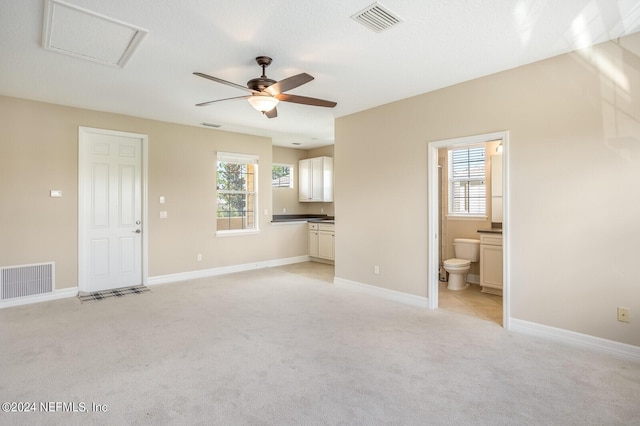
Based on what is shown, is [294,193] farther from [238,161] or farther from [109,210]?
[109,210]

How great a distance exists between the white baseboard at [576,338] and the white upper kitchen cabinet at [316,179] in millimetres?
4960

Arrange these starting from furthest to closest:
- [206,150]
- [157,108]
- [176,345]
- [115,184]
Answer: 1. [206,150]
2. [115,184]
3. [157,108]
4. [176,345]

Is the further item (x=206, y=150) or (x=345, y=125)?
(x=206, y=150)

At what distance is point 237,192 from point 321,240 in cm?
199

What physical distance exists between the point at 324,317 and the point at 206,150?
384 centimetres

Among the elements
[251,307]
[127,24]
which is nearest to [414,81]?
[127,24]

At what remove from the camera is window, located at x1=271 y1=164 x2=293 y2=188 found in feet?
26.6

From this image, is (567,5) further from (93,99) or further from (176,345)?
(93,99)

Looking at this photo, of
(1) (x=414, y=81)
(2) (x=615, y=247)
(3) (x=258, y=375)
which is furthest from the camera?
(1) (x=414, y=81)

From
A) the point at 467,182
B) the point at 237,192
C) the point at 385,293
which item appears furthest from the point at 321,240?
the point at 467,182

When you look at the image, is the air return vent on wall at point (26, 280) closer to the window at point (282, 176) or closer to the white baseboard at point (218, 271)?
the white baseboard at point (218, 271)

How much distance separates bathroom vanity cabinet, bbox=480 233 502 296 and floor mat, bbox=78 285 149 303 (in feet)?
16.2

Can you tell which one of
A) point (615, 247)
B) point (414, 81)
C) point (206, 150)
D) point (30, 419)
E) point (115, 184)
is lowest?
point (30, 419)

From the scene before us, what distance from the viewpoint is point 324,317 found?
3.84 metres
